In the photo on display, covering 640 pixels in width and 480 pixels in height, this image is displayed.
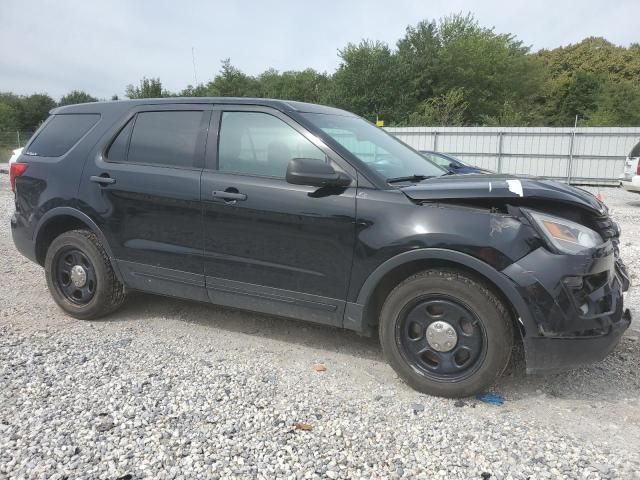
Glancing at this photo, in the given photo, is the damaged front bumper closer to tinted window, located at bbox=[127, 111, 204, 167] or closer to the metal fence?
tinted window, located at bbox=[127, 111, 204, 167]

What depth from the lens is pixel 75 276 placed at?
4.30 metres

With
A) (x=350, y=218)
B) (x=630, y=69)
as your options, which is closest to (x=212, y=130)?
(x=350, y=218)

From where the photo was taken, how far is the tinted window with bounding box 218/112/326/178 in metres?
3.44

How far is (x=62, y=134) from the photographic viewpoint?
4.45 metres

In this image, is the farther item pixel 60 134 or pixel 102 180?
pixel 60 134

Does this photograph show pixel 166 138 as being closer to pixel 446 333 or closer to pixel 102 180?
pixel 102 180

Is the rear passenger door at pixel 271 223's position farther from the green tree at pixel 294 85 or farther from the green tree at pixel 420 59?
the green tree at pixel 294 85

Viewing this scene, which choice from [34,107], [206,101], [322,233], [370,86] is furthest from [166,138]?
[34,107]

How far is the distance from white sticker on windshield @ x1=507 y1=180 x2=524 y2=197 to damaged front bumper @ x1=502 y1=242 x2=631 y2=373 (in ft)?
1.07

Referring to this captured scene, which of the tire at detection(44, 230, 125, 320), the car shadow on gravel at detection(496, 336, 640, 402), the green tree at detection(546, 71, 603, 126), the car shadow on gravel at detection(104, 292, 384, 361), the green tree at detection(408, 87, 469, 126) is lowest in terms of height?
the car shadow on gravel at detection(104, 292, 384, 361)

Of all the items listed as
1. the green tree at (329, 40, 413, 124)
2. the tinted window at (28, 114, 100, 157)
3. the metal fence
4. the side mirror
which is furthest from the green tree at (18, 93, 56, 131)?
the side mirror

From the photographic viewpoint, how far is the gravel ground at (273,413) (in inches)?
96.2

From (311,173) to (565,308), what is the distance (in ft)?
5.26

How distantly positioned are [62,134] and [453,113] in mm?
30340
